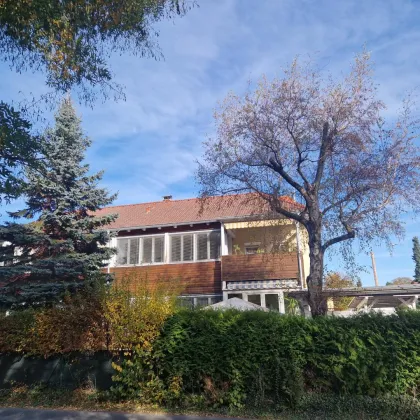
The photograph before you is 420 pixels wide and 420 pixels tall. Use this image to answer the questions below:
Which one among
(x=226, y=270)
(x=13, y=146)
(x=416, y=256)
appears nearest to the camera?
(x=13, y=146)

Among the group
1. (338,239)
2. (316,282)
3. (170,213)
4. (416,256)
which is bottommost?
(316,282)

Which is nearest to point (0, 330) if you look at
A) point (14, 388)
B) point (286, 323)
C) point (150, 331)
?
point (14, 388)

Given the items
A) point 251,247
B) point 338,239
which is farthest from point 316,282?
point 251,247

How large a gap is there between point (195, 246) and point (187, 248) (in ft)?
1.41

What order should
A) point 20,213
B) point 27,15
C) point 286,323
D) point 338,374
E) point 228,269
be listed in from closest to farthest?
point 27,15, point 338,374, point 286,323, point 20,213, point 228,269

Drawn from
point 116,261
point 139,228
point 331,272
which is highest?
point 139,228

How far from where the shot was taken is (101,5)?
7.34 m

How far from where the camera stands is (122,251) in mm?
21750

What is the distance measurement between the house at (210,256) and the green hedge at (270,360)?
809 centimetres

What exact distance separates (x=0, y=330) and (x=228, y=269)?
11044 millimetres

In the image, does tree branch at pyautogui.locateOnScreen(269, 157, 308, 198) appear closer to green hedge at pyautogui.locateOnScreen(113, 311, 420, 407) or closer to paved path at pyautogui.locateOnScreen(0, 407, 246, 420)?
green hedge at pyautogui.locateOnScreen(113, 311, 420, 407)

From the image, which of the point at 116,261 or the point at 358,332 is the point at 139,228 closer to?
the point at 116,261

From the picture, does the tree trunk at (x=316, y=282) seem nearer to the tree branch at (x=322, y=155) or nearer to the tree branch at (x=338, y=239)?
the tree branch at (x=338, y=239)

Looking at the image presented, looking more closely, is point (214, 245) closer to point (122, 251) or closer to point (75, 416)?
point (122, 251)
